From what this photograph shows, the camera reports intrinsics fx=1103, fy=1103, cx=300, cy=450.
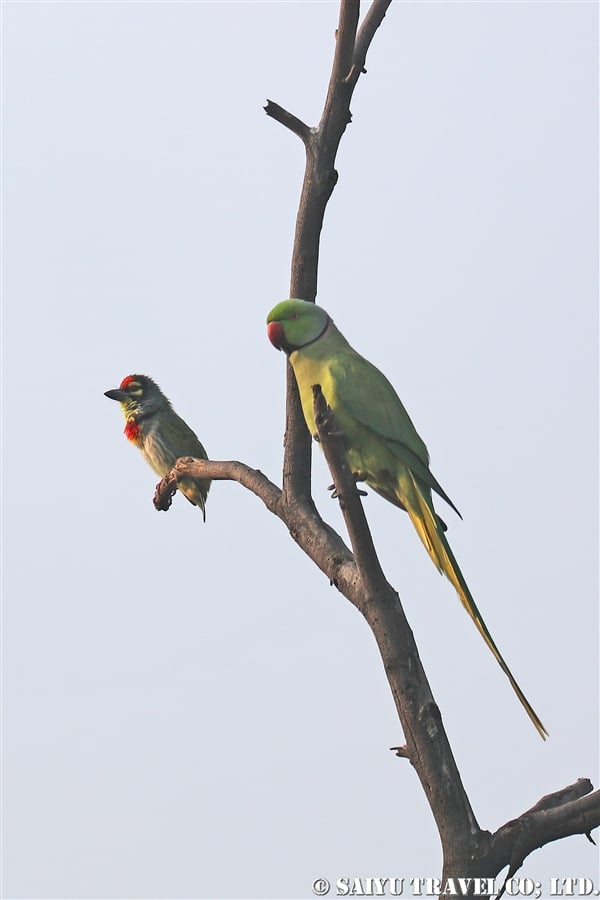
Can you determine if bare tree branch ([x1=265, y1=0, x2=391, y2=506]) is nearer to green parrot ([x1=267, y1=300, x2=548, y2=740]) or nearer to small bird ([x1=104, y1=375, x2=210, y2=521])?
green parrot ([x1=267, y1=300, x2=548, y2=740])

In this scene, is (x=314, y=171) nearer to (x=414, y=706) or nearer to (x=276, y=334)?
(x=276, y=334)

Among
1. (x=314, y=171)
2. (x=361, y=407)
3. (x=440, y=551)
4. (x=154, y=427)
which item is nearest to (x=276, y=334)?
(x=361, y=407)

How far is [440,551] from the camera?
14.1 feet

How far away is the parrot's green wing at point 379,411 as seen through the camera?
15.4 feet

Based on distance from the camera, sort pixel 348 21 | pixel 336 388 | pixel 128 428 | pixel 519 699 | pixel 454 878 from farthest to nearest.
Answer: pixel 128 428 → pixel 336 388 → pixel 348 21 → pixel 519 699 → pixel 454 878

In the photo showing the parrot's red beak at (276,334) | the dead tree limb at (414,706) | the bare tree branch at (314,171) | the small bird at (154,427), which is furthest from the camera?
the small bird at (154,427)

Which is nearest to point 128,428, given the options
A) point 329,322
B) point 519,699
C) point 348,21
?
point 329,322

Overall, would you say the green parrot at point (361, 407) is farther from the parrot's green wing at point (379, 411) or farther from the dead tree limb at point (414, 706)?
the dead tree limb at point (414, 706)

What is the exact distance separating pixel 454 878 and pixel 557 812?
18.0 inches

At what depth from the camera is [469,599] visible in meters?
4.09

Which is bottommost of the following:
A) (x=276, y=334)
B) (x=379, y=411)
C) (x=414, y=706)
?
(x=414, y=706)

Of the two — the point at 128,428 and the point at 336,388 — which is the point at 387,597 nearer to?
the point at 336,388

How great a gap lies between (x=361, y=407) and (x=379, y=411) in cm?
8

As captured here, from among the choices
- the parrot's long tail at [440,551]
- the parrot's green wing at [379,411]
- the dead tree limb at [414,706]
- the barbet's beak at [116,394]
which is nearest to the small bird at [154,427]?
the barbet's beak at [116,394]
